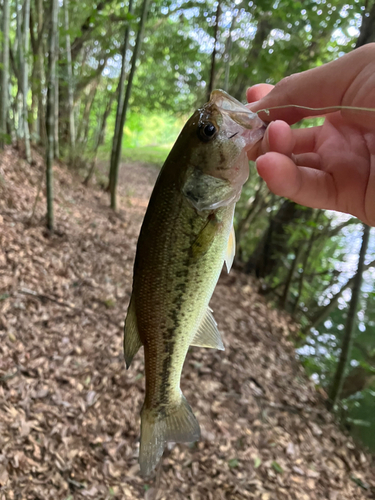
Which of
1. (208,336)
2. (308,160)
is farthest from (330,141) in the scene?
(208,336)

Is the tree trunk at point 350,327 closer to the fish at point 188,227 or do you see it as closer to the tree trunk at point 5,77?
the fish at point 188,227

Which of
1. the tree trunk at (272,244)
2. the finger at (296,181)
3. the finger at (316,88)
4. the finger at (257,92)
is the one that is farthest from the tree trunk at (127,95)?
the finger at (296,181)

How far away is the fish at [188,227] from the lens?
1411 millimetres

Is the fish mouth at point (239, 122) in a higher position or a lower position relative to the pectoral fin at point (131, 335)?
higher

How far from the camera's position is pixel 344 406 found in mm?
4926

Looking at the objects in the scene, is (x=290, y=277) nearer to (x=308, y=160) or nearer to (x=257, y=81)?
(x=257, y=81)

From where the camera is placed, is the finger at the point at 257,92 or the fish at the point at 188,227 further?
the finger at the point at 257,92

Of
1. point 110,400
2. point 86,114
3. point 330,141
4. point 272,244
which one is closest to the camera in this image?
point 330,141

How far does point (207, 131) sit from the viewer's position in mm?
1397

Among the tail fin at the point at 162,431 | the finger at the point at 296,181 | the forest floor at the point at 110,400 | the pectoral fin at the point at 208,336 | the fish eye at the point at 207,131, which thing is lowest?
the forest floor at the point at 110,400

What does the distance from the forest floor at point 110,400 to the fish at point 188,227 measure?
6.32 feet

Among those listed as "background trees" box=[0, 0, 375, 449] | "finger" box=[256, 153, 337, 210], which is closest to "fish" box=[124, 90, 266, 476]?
"finger" box=[256, 153, 337, 210]

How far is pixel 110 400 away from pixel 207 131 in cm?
306

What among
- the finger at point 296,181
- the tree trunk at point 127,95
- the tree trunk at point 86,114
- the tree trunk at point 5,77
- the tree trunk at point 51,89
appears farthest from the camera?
the tree trunk at point 86,114
